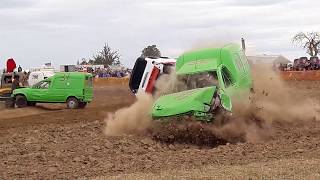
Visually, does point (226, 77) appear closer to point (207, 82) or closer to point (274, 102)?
point (207, 82)

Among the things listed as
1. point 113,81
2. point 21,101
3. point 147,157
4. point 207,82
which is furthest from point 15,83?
point 113,81

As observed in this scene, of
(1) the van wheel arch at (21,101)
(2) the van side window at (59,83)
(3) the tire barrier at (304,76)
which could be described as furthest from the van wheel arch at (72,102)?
(3) the tire barrier at (304,76)

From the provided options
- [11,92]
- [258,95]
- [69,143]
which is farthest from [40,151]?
[11,92]

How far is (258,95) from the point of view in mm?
17078

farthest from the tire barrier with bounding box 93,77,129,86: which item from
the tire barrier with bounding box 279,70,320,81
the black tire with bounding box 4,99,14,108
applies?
the black tire with bounding box 4,99,14,108

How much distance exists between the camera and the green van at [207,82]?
12258 mm

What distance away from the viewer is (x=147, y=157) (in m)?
10.5

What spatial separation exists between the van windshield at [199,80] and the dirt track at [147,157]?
6.52 feet

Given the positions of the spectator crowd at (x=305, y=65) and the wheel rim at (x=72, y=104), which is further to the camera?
the spectator crowd at (x=305, y=65)

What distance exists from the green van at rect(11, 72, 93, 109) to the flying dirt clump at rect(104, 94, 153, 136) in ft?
38.8

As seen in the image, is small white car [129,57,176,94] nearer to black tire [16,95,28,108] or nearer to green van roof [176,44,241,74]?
green van roof [176,44,241,74]

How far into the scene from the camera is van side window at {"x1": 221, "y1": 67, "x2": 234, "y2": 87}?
14.3 meters

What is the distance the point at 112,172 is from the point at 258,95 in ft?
29.9

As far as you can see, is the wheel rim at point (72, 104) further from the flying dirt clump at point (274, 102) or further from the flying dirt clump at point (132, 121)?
the flying dirt clump at point (132, 121)
